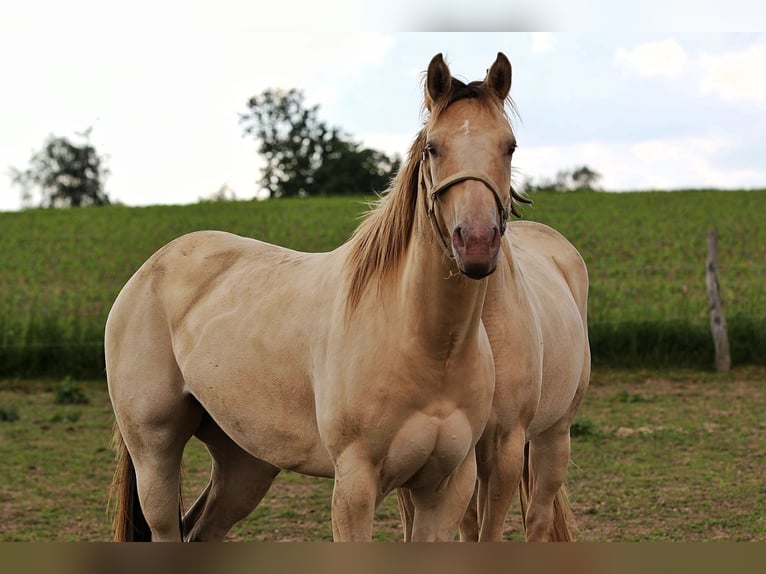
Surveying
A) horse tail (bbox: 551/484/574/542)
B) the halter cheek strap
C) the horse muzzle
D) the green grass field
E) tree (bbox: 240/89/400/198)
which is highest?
tree (bbox: 240/89/400/198)

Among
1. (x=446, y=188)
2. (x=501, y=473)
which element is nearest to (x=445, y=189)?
(x=446, y=188)

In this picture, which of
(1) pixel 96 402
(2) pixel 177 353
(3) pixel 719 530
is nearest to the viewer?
(2) pixel 177 353

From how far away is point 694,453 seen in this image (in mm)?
8820

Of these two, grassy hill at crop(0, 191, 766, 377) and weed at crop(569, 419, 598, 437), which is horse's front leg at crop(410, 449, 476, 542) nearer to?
weed at crop(569, 419, 598, 437)

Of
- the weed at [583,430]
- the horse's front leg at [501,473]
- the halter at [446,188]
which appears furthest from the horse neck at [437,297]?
the weed at [583,430]

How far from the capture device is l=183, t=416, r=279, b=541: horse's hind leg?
4418 millimetres

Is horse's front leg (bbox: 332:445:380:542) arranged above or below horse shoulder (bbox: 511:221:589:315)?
below

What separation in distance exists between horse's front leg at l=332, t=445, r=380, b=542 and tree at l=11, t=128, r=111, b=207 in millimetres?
62074

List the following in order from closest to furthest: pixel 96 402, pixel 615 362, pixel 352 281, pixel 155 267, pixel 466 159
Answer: pixel 466 159, pixel 352 281, pixel 155 267, pixel 96 402, pixel 615 362

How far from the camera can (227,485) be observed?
443cm

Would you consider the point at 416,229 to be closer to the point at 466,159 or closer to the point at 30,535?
the point at 466,159

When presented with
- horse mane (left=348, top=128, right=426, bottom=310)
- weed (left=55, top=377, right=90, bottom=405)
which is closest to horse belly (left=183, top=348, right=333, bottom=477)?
horse mane (left=348, top=128, right=426, bottom=310)

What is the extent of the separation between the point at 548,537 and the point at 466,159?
2.83 metres

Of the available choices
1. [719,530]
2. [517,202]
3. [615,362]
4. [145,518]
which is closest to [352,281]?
[517,202]
